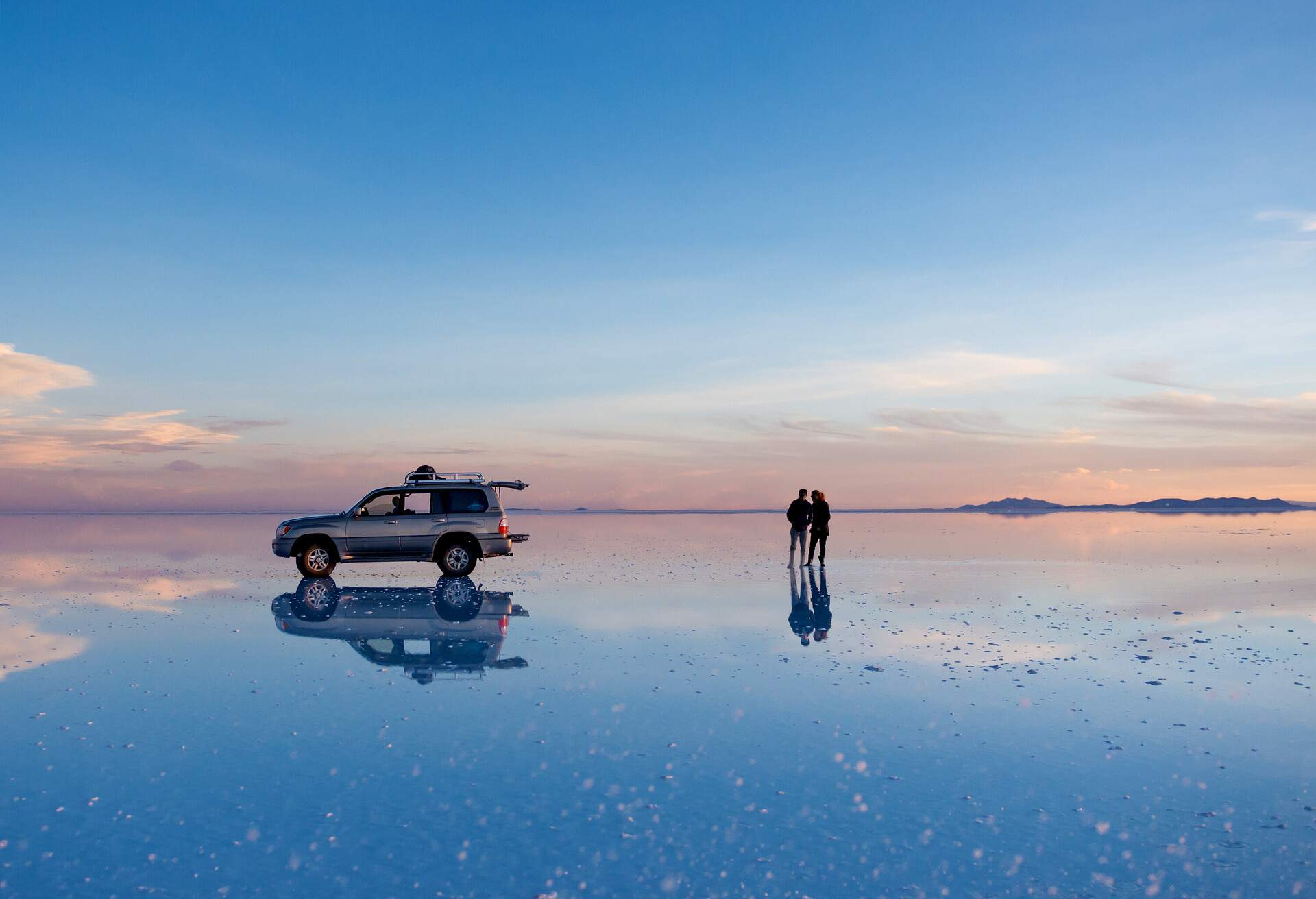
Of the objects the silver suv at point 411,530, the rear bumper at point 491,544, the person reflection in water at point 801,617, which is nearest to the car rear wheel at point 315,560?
the silver suv at point 411,530

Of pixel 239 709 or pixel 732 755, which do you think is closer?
pixel 732 755

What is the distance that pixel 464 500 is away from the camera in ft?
74.9

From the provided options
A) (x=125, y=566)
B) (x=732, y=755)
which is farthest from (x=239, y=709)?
(x=125, y=566)

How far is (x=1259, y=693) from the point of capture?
9.83m

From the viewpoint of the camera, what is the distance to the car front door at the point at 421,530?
883 inches

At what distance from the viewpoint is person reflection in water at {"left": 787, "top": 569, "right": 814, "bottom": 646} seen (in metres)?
13.5

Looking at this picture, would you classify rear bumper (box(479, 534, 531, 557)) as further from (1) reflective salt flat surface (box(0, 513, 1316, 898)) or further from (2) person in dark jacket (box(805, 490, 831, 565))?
(2) person in dark jacket (box(805, 490, 831, 565))

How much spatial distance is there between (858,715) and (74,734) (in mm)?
7329

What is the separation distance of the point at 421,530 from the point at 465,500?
1299 mm

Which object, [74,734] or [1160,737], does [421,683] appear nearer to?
[74,734]

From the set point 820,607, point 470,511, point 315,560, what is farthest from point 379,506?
point 820,607

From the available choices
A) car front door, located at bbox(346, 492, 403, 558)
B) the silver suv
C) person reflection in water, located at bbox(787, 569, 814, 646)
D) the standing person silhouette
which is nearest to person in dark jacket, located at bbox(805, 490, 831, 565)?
the standing person silhouette

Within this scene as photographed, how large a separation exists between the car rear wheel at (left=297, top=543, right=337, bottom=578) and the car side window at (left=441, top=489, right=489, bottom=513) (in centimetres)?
313

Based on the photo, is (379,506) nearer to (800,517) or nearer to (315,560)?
(315,560)
